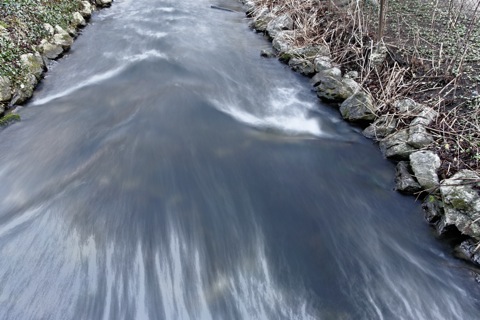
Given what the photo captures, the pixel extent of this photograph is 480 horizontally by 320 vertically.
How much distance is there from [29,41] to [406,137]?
8.08 meters

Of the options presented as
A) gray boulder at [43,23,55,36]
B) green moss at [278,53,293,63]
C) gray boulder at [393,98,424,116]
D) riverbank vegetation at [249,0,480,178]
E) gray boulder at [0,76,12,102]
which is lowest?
gray boulder at [0,76,12,102]

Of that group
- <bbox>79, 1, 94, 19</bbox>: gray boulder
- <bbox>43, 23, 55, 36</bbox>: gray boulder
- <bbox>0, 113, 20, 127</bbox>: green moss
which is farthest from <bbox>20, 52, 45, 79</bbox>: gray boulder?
<bbox>79, 1, 94, 19</bbox>: gray boulder

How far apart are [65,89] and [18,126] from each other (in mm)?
1429

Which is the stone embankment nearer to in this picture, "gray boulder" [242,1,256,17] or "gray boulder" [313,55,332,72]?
"gray boulder" [313,55,332,72]

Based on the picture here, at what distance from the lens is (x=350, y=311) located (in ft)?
11.9

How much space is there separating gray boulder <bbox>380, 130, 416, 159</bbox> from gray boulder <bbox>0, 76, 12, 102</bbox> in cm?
688

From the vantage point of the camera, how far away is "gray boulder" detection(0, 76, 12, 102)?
6.15m

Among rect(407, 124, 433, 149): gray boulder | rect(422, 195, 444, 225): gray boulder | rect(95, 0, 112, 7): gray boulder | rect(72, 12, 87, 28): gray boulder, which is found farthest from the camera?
rect(95, 0, 112, 7): gray boulder

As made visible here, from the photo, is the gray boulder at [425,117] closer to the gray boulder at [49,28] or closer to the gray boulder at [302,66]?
the gray boulder at [302,66]

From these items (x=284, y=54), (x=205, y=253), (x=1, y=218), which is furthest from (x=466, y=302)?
(x=284, y=54)

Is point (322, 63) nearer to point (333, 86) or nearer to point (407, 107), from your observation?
point (333, 86)

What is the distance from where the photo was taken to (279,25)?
9.39 metres

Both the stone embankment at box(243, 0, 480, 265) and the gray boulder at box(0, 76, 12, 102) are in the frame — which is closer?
the stone embankment at box(243, 0, 480, 265)

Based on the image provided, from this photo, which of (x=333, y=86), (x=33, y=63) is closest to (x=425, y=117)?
(x=333, y=86)
